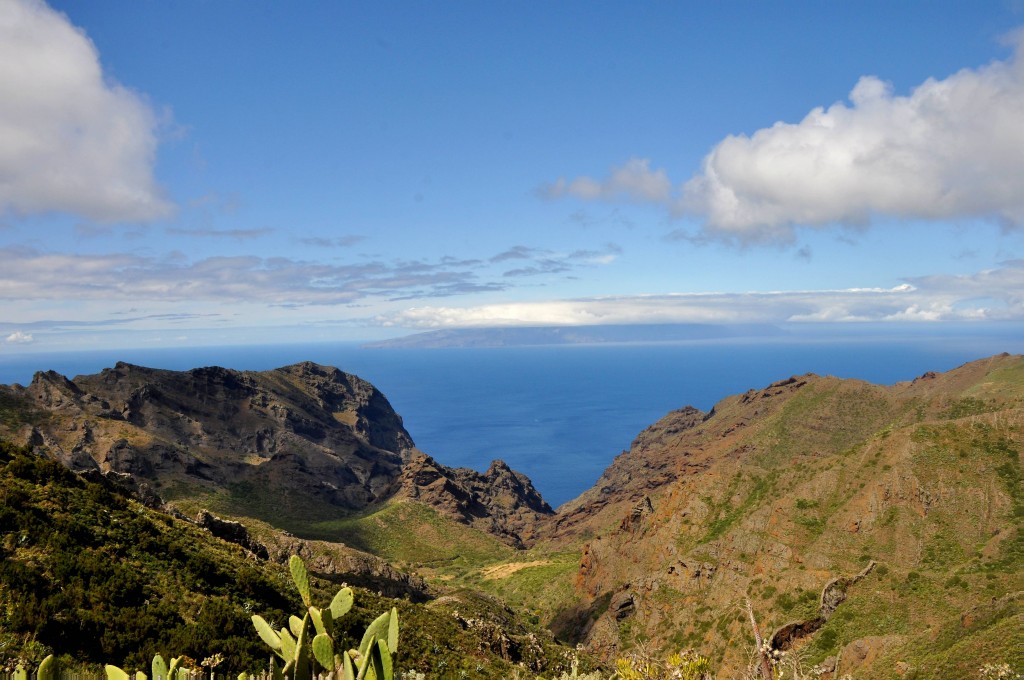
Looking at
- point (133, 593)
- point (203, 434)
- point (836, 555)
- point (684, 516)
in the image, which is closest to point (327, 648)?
point (133, 593)

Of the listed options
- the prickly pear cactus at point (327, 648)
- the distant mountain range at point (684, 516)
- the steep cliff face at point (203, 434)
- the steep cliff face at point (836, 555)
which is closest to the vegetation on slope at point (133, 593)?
the distant mountain range at point (684, 516)

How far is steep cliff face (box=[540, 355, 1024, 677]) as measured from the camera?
151ft

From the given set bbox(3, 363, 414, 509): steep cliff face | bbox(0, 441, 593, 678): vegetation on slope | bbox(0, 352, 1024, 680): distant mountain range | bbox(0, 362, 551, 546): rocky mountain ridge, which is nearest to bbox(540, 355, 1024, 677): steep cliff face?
bbox(0, 352, 1024, 680): distant mountain range

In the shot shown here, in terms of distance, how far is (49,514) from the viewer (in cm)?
2669

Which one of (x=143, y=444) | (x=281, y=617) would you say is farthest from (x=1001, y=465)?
(x=143, y=444)

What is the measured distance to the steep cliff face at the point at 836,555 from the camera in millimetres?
46000

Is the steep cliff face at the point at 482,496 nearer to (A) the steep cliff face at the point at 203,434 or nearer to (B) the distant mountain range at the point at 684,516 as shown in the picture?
(B) the distant mountain range at the point at 684,516

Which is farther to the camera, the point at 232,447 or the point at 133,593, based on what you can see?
the point at 232,447

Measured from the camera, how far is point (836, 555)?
6019cm

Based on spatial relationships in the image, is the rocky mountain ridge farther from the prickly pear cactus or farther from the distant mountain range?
the prickly pear cactus

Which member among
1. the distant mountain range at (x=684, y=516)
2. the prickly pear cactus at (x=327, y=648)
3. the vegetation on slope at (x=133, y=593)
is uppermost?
the prickly pear cactus at (x=327, y=648)

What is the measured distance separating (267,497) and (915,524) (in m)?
108

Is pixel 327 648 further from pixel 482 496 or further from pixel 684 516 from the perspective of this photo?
pixel 482 496

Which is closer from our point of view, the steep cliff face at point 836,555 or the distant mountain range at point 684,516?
the steep cliff face at point 836,555
